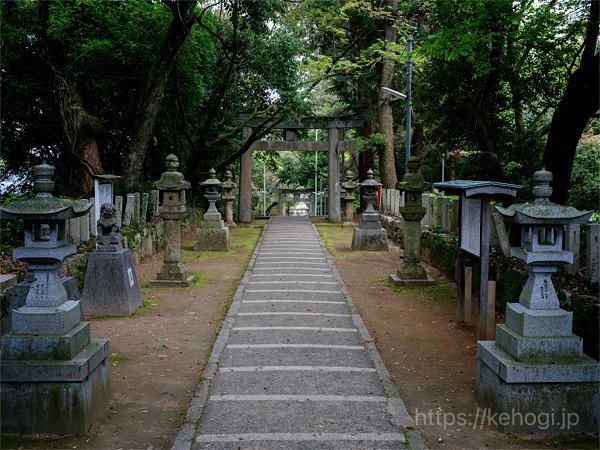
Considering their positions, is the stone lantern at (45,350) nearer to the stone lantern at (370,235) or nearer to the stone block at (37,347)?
the stone block at (37,347)

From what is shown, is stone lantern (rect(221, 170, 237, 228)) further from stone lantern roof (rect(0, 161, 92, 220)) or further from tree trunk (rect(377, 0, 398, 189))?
stone lantern roof (rect(0, 161, 92, 220))

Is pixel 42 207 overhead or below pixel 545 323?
overhead

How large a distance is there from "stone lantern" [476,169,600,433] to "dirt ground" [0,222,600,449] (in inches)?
8.0

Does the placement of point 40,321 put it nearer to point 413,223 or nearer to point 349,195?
point 413,223

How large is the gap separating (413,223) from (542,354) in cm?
622

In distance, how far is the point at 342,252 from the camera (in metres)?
15.0

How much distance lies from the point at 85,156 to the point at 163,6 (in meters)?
4.74

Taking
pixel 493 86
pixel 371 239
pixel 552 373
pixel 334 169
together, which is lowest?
pixel 552 373

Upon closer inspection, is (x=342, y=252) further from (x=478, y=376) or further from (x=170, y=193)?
(x=478, y=376)

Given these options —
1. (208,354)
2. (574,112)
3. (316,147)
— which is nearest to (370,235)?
(574,112)

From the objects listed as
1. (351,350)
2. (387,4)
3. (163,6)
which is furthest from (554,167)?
(387,4)

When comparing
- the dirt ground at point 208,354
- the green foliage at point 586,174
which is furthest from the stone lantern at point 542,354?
the green foliage at point 586,174

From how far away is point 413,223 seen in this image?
10750 mm

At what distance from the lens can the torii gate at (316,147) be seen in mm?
22391
